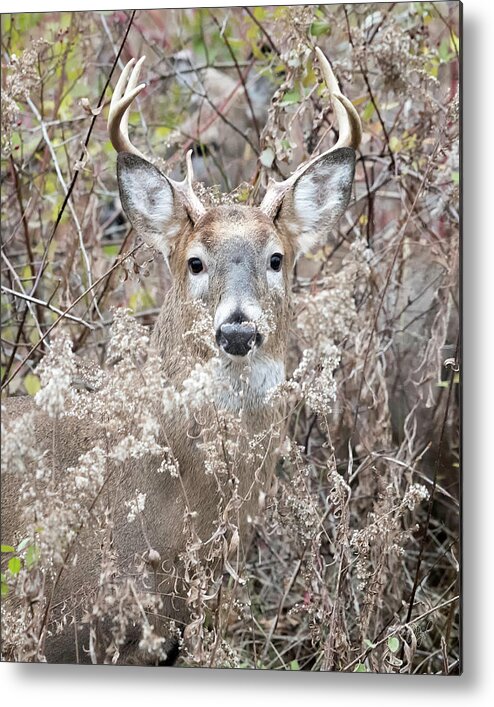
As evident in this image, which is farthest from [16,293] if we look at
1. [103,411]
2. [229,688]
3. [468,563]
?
[468,563]

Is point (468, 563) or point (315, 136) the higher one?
point (315, 136)

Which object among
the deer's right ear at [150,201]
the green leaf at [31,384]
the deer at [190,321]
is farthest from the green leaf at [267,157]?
the green leaf at [31,384]

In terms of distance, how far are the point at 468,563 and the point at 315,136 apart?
139cm

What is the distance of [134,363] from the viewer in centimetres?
351

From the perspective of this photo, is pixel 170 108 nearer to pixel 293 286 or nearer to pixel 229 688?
pixel 293 286

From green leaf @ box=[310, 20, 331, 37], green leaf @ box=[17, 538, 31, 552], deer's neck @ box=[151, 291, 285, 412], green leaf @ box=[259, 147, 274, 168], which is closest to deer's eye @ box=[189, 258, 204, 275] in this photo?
deer's neck @ box=[151, 291, 285, 412]

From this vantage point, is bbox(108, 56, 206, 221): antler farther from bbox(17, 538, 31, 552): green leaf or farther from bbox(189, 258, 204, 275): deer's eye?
bbox(17, 538, 31, 552): green leaf

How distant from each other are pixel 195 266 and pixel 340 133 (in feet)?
1.95

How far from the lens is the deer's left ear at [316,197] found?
3.62 m

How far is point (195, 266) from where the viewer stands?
3.55 m

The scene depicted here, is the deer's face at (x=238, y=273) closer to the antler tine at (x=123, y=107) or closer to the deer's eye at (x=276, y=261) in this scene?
the deer's eye at (x=276, y=261)

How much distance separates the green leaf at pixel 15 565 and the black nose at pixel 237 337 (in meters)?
0.87

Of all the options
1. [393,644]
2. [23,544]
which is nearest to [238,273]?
[23,544]

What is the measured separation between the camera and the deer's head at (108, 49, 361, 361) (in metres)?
3.44
